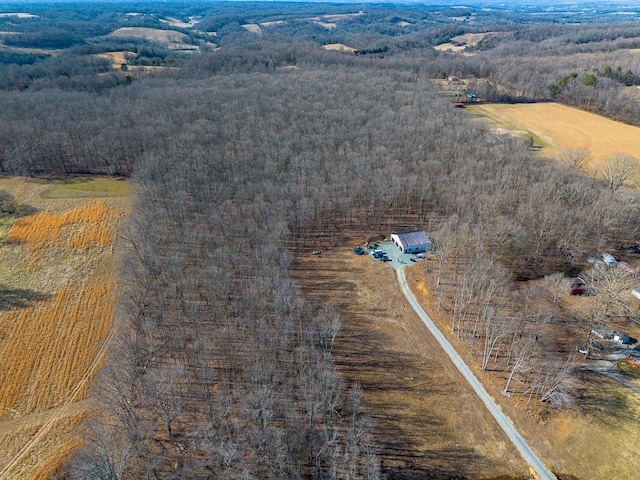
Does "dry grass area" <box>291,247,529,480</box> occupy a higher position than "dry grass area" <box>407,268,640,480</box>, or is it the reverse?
"dry grass area" <box>407,268,640,480</box>

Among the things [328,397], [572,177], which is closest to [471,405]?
[328,397]

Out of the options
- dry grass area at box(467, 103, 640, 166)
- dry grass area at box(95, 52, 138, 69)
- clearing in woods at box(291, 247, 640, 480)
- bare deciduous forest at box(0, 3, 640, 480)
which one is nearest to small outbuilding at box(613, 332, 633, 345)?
bare deciduous forest at box(0, 3, 640, 480)

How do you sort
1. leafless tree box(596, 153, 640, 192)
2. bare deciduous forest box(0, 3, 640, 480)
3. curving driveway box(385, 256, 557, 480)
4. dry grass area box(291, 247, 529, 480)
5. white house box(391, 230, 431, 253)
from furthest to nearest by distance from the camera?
leafless tree box(596, 153, 640, 192)
white house box(391, 230, 431, 253)
bare deciduous forest box(0, 3, 640, 480)
dry grass area box(291, 247, 529, 480)
curving driveway box(385, 256, 557, 480)

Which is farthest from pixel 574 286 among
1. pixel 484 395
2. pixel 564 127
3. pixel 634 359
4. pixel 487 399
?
pixel 564 127

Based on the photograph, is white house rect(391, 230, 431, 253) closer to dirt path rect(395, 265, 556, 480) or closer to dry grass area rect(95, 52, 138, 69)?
dirt path rect(395, 265, 556, 480)

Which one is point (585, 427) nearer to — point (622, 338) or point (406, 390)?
point (622, 338)

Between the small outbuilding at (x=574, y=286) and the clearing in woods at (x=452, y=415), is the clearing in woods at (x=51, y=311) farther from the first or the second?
the small outbuilding at (x=574, y=286)
